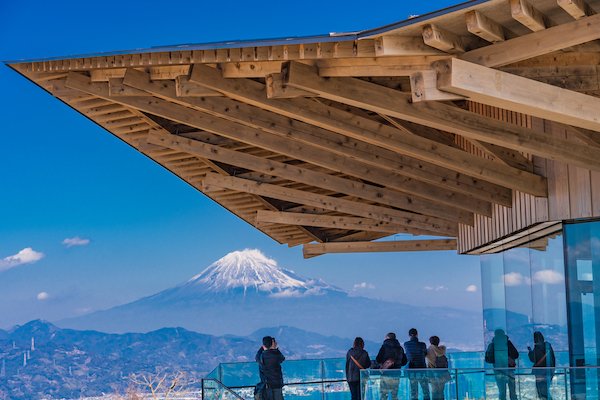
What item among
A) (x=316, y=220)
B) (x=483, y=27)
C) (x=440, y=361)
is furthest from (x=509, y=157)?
(x=316, y=220)

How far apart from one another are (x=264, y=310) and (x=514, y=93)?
75.8 metres

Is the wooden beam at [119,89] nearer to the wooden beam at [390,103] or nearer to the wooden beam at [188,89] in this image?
the wooden beam at [188,89]

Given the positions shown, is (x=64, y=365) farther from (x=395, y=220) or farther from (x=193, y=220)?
(x=395, y=220)

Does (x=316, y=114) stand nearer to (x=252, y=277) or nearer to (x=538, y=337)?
(x=538, y=337)

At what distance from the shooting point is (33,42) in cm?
7506

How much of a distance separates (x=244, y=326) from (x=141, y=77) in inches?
2856

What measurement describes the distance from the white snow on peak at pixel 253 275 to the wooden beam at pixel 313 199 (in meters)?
60.1

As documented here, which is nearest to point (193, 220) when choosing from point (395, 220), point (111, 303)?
point (111, 303)

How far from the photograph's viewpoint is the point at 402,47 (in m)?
6.81

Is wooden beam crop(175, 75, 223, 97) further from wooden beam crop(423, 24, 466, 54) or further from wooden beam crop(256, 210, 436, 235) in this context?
wooden beam crop(256, 210, 436, 235)

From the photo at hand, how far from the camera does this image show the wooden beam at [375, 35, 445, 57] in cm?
679

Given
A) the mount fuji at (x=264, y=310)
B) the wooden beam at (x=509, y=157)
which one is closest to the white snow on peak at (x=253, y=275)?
the mount fuji at (x=264, y=310)

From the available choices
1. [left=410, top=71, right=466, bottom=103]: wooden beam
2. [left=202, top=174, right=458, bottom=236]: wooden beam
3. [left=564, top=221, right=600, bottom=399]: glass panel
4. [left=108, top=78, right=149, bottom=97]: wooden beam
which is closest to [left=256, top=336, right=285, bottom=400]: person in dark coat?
[left=202, top=174, right=458, bottom=236]: wooden beam

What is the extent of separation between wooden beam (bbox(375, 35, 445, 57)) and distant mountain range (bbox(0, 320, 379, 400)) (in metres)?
66.8
